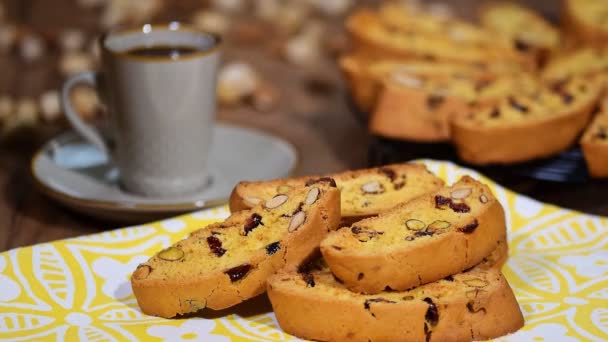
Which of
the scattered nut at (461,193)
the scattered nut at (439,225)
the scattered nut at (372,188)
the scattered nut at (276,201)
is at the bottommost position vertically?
the scattered nut at (372,188)

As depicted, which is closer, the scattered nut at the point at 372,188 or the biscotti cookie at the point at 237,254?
the biscotti cookie at the point at 237,254

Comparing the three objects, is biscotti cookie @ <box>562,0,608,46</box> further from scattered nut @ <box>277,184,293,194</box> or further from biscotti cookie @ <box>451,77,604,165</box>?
scattered nut @ <box>277,184,293,194</box>

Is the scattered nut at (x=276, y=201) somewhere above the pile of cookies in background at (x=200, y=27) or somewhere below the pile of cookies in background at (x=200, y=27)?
above

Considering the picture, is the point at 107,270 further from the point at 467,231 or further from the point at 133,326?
the point at 467,231

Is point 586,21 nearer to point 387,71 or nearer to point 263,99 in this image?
point 387,71

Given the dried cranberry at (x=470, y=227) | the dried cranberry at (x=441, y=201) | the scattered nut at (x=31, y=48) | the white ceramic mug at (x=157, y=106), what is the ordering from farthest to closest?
the scattered nut at (x=31, y=48), the white ceramic mug at (x=157, y=106), the dried cranberry at (x=441, y=201), the dried cranberry at (x=470, y=227)

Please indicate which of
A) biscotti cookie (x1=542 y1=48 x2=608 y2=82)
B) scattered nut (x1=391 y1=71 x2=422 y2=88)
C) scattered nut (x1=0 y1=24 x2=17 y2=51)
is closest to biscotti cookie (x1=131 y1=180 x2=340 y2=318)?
scattered nut (x1=391 y1=71 x2=422 y2=88)

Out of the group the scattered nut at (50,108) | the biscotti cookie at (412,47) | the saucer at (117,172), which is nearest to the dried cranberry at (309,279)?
the saucer at (117,172)

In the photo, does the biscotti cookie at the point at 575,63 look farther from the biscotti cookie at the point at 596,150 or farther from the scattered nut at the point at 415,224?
the scattered nut at the point at 415,224
